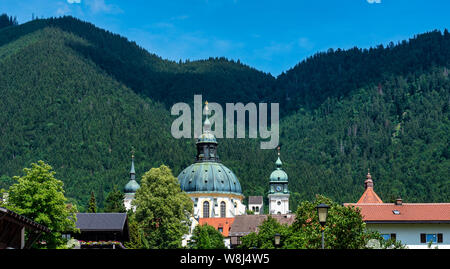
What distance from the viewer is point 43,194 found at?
56031 millimetres

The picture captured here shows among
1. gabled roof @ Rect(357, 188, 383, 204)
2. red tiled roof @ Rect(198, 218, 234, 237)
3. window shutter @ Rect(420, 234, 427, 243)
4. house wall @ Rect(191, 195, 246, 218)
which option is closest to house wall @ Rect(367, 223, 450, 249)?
window shutter @ Rect(420, 234, 427, 243)

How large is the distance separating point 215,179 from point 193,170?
6.74m

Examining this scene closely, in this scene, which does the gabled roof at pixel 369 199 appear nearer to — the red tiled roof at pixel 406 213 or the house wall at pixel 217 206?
the red tiled roof at pixel 406 213

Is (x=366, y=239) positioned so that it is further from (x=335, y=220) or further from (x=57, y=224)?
(x=57, y=224)

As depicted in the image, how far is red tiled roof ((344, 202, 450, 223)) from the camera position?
71062 mm

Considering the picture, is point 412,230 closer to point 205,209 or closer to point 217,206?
point 217,206

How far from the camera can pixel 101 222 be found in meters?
73.6

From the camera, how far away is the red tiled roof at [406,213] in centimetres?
7106

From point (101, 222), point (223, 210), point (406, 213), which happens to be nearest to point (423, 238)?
point (406, 213)

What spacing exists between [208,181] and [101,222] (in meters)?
120

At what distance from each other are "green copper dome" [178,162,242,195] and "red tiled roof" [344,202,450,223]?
119 meters

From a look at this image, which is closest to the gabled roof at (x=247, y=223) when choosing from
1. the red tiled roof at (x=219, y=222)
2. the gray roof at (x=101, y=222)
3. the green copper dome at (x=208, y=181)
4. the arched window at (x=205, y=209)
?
the red tiled roof at (x=219, y=222)

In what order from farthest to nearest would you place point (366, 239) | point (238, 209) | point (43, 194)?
point (238, 209), point (43, 194), point (366, 239)
